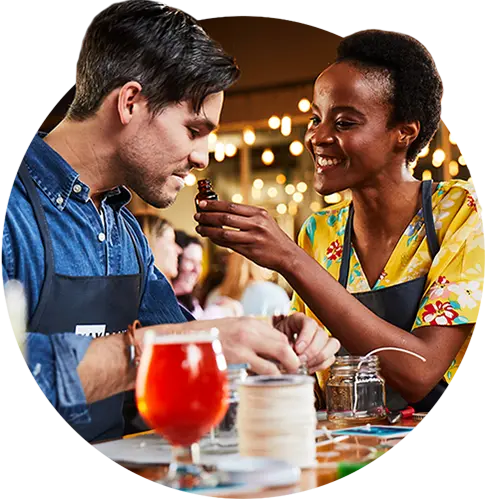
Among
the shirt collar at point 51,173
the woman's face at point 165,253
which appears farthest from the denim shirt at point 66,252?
the woman's face at point 165,253

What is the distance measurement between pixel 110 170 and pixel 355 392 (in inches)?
21.8

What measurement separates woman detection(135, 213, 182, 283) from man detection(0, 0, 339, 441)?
0.81 feet

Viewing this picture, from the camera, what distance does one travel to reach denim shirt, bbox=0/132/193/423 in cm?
78

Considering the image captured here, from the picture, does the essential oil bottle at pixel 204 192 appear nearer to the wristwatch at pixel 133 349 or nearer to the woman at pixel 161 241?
the wristwatch at pixel 133 349

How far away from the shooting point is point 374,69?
51.8 inches

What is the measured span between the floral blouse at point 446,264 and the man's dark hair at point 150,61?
542mm

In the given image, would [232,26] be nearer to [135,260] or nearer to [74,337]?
[135,260]

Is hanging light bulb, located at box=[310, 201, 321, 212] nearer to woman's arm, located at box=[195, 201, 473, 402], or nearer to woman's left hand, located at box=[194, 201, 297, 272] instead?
woman's arm, located at box=[195, 201, 473, 402]

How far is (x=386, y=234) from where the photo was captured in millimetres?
1420

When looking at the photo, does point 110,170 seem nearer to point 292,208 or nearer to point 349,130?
point 349,130

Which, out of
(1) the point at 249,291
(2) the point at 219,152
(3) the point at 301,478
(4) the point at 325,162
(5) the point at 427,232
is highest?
(2) the point at 219,152

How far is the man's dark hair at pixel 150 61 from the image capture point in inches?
41.9

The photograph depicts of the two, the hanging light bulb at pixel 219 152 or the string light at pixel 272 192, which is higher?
the hanging light bulb at pixel 219 152

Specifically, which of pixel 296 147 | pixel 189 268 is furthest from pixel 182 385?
pixel 296 147
